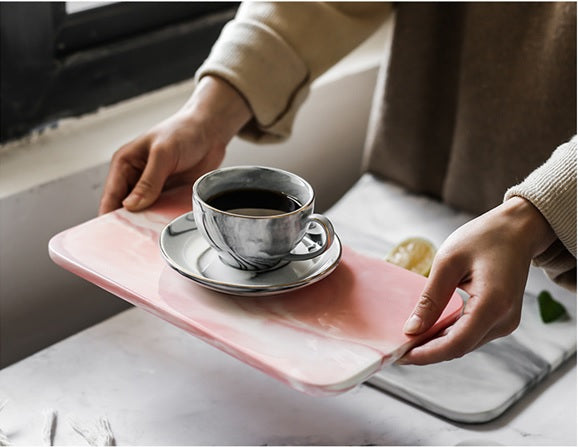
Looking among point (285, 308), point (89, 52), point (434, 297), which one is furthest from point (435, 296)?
point (89, 52)

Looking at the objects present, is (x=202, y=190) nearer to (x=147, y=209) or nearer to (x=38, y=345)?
(x=147, y=209)

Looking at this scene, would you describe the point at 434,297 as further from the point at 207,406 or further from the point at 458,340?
the point at 207,406

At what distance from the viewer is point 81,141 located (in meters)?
1.05

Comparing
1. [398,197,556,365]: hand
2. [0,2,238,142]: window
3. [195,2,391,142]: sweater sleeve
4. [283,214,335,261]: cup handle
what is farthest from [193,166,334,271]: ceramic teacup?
[0,2,238,142]: window

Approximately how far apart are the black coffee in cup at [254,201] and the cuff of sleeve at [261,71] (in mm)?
254

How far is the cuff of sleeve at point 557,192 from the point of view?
73 centimetres

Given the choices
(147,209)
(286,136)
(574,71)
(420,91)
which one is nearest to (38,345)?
(147,209)

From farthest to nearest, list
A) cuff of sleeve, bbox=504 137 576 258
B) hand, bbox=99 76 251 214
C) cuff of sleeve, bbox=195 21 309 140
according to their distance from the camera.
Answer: cuff of sleeve, bbox=195 21 309 140 < hand, bbox=99 76 251 214 < cuff of sleeve, bbox=504 137 576 258

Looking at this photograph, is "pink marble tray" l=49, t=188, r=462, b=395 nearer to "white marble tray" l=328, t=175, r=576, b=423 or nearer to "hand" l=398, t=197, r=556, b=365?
"hand" l=398, t=197, r=556, b=365

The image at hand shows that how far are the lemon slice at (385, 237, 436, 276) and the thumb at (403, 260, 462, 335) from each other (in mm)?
209

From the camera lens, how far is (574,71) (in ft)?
3.20

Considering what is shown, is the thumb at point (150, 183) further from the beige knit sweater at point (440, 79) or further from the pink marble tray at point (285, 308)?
the beige knit sweater at point (440, 79)

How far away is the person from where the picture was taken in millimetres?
686

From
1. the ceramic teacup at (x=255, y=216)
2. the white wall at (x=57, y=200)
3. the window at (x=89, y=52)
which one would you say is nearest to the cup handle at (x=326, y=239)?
the ceramic teacup at (x=255, y=216)
